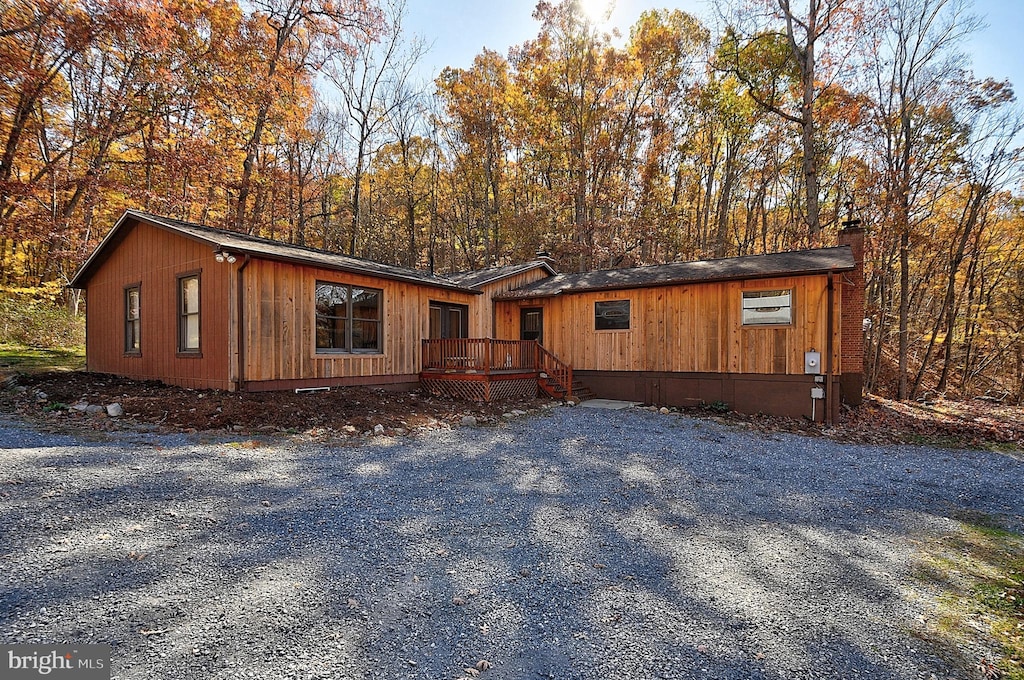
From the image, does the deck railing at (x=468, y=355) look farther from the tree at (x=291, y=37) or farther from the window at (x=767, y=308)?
the tree at (x=291, y=37)

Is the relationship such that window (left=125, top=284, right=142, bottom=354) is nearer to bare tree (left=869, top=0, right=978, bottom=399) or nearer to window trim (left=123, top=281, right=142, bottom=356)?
window trim (left=123, top=281, right=142, bottom=356)

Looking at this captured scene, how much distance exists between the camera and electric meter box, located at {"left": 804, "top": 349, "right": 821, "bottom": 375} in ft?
32.3

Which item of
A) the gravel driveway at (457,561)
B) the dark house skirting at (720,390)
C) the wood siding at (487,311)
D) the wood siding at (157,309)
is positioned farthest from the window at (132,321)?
the dark house skirting at (720,390)

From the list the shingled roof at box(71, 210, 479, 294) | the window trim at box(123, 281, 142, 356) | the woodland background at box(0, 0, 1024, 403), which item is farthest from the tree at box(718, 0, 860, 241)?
the window trim at box(123, 281, 142, 356)

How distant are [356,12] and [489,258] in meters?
11.3

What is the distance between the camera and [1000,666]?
2.29m

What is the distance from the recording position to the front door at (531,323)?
45.7ft

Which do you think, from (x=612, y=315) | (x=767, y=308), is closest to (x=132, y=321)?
(x=612, y=315)

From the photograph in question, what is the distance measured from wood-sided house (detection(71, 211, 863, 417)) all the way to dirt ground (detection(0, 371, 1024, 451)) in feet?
1.79

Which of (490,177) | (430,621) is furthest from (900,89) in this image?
(430,621)

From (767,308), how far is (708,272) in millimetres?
1543

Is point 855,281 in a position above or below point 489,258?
below

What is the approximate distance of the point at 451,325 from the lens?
13.2 m

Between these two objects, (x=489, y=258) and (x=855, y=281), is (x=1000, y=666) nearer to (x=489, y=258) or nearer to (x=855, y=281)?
(x=855, y=281)
